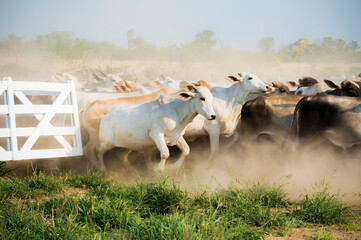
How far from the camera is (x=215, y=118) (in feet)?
25.7

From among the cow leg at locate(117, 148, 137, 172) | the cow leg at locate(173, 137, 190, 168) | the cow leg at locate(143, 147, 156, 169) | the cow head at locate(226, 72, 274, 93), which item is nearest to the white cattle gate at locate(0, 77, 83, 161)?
the cow leg at locate(117, 148, 137, 172)

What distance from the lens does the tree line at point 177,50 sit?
36.5m

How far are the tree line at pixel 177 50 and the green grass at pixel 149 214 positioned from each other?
1215 inches

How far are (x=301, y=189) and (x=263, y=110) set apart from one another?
86.5 inches

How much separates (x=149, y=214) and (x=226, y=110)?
455 centimetres

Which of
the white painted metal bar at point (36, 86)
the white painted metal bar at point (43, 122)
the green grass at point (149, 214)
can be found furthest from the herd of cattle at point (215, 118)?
the green grass at point (149, 214)

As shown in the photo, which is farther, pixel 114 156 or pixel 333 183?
pixel 114 156

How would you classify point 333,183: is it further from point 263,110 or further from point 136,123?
point 136,123

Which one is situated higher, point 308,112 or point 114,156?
point 308,112

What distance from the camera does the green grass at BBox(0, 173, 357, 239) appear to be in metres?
4.01

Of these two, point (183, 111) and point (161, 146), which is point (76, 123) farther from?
point (183, 111)

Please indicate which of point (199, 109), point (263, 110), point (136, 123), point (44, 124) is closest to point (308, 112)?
point (263, 110)

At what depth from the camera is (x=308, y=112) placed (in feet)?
22.9

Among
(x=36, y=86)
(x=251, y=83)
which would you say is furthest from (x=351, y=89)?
(x=36, y=86)
